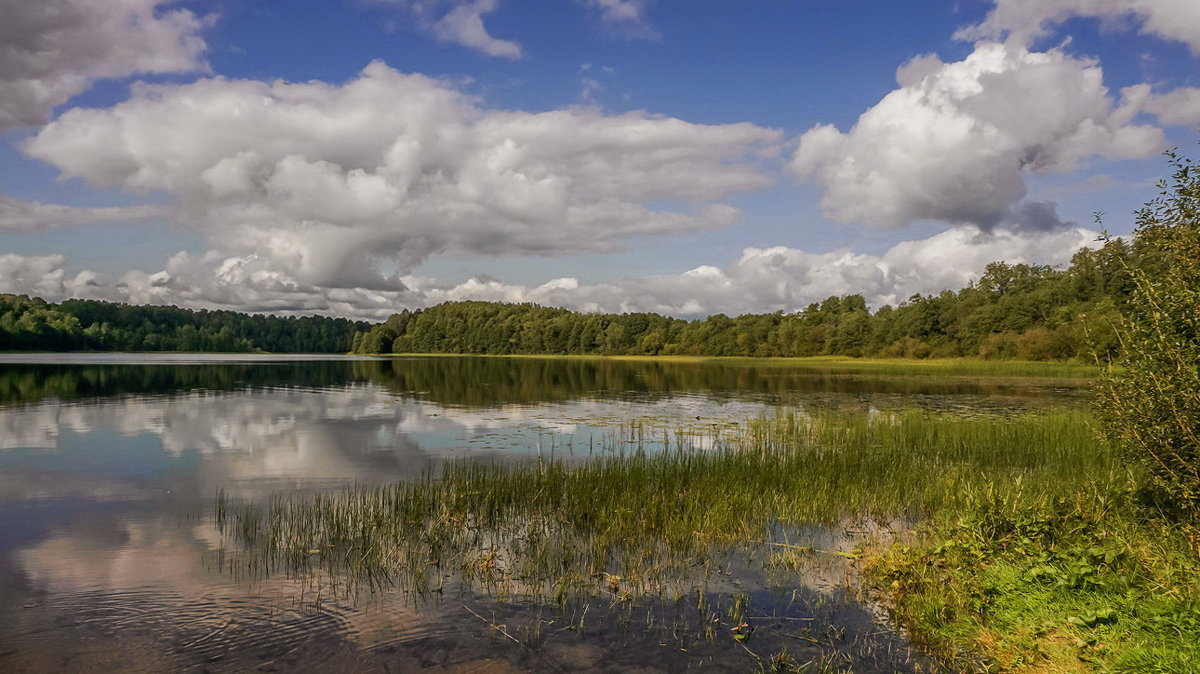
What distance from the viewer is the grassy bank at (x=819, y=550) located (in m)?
7.84

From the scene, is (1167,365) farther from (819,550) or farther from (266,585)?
(266,585)

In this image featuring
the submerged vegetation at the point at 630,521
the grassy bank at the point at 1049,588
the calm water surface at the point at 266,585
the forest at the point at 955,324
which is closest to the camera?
the grassy bank at the point at 1049,588

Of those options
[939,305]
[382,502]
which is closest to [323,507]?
[382,502]

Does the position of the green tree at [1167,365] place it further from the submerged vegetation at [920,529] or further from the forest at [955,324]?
the forest at [955,324]

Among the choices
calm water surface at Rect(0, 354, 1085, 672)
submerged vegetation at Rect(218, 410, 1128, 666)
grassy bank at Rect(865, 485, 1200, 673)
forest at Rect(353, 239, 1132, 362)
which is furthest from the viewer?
forest at Rect(353, 239, 1132, 362)

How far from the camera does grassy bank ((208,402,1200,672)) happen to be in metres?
7.84

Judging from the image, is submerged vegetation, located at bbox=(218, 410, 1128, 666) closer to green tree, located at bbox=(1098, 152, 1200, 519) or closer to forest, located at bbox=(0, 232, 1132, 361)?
green tree, located at bbox=(1098, 152, 1200, 519)

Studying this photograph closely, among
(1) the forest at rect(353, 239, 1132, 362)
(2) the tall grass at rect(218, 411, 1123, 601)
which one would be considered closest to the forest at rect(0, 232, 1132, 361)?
(1) the forest at rect(353, 239, 1132, 362)

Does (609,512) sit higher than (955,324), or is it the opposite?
(955,324)

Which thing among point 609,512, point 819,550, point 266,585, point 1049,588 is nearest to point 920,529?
point 819,550

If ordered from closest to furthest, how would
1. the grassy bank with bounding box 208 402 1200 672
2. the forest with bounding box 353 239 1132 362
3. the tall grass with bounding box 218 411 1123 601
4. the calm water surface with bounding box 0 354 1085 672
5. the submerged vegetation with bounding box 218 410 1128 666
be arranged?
the grassy bank with bounding box 208 402 1200 672 → the calm water surface with bounding box 0 354 1085 672 → the submerged vegetation with bounding box 218 410 1128 666 → the tall grass with bounding box 218 411 1123 601 → the forest with bounding box 353 239 1132 362

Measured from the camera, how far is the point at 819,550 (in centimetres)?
1200

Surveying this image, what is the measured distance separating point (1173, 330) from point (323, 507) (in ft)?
54.3

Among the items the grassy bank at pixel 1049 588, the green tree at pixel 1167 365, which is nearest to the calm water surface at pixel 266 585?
the grassy bank at pixel 1049 588
